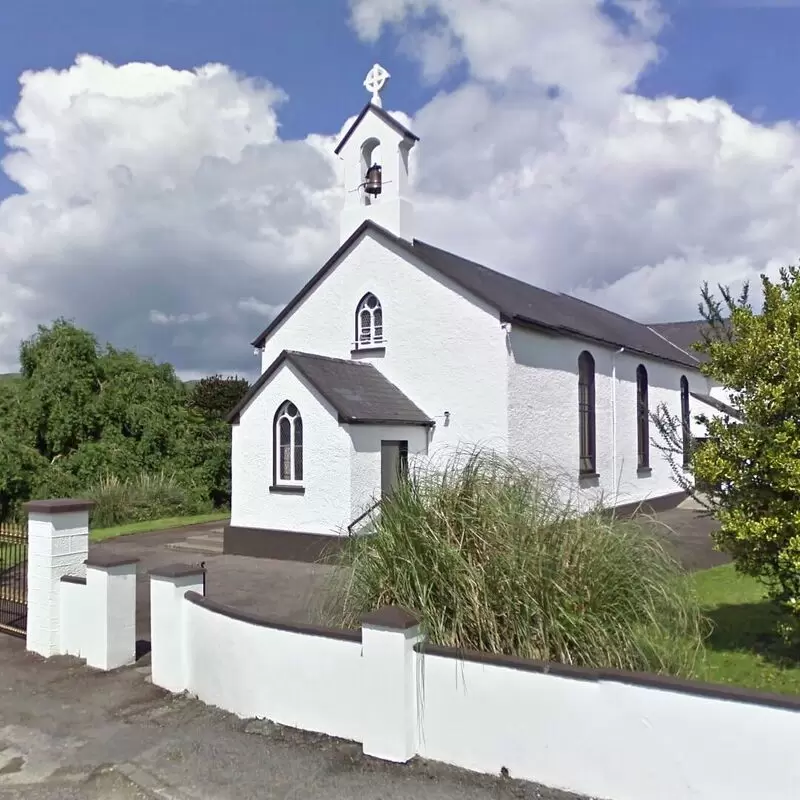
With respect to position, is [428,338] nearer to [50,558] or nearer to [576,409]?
[576,409]

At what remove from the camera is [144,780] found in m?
5.29

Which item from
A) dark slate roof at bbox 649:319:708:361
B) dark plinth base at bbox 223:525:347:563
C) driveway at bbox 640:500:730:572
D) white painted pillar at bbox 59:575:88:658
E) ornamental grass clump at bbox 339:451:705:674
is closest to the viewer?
ornamental grass clump at bbox 339:451:705:674

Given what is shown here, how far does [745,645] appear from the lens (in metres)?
7.48

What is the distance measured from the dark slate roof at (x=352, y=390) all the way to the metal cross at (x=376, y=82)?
6117 millimetres

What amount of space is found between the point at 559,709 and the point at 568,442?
1307cm

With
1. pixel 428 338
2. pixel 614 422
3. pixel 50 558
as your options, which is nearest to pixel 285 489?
pixel 428 338

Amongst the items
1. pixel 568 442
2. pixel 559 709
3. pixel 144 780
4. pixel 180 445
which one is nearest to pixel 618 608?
pixel 559 709

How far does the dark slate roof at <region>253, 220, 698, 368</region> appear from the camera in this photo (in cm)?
1573

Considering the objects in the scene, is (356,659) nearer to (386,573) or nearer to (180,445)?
(386,573)

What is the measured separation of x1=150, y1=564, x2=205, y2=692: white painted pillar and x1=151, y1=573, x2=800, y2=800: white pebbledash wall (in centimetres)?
51

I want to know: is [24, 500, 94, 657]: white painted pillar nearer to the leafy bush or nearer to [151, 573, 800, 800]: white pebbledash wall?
[151, 573, 800, 800]: white pebbledash wall

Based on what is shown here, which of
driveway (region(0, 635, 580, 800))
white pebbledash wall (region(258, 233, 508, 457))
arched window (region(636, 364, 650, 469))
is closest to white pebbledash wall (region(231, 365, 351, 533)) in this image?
white pebbledash wall (region(258, 233, 508, 457))

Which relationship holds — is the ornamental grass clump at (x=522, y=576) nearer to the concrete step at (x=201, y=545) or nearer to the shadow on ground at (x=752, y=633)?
the shadow on ground at (x=752, y=633)

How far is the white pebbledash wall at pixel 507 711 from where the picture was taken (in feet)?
14.0
